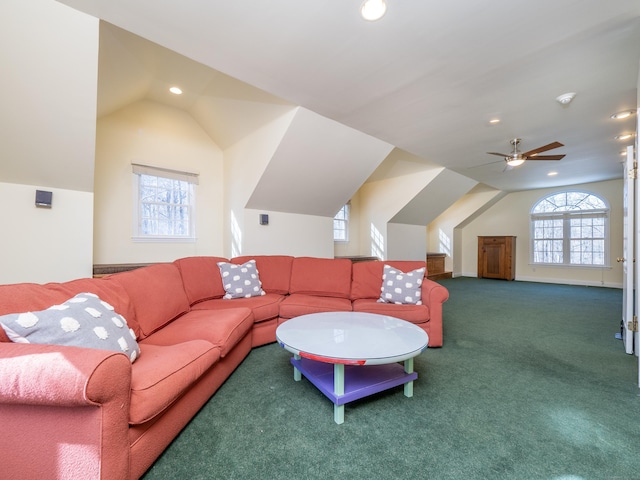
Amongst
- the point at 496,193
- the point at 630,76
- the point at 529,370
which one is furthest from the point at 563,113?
the point at 496,193

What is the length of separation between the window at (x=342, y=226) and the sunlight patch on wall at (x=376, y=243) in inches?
24.0

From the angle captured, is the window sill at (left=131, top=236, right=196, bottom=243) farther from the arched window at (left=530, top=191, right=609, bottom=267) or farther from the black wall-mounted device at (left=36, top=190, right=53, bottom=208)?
the arched window at (left=530, top=191, right=609, bottom=267)

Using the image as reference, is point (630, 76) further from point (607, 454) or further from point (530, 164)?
point (607, 454)

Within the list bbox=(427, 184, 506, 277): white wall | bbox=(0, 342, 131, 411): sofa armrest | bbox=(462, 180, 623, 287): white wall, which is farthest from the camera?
bbox=(427, 184, 506, 277): white wall

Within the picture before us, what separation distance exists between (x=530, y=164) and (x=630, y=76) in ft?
9.05

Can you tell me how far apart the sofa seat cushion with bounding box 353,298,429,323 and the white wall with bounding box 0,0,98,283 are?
2.90 m

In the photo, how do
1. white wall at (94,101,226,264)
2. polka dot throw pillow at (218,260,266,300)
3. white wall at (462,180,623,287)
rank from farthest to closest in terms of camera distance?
white wall at (462,180,623,287) < white wall at (94,101,226,264) < polka dot throw pillow at (218,260,266,300)

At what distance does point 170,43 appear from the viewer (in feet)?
7.07

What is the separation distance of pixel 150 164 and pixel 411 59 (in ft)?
11.6

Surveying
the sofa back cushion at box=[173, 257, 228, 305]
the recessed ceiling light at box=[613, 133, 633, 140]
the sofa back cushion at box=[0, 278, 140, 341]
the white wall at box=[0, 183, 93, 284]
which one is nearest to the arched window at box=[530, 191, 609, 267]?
the recessed ceiling light at box=[613, 133, 633, 140]

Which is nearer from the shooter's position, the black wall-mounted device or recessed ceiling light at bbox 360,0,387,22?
recessed ceiling light at bbox 360,0,387,22

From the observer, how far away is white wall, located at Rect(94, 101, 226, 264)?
3510mm

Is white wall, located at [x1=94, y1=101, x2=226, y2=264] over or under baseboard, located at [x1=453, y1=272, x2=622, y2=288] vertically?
over

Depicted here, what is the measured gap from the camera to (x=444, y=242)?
8.44 m
